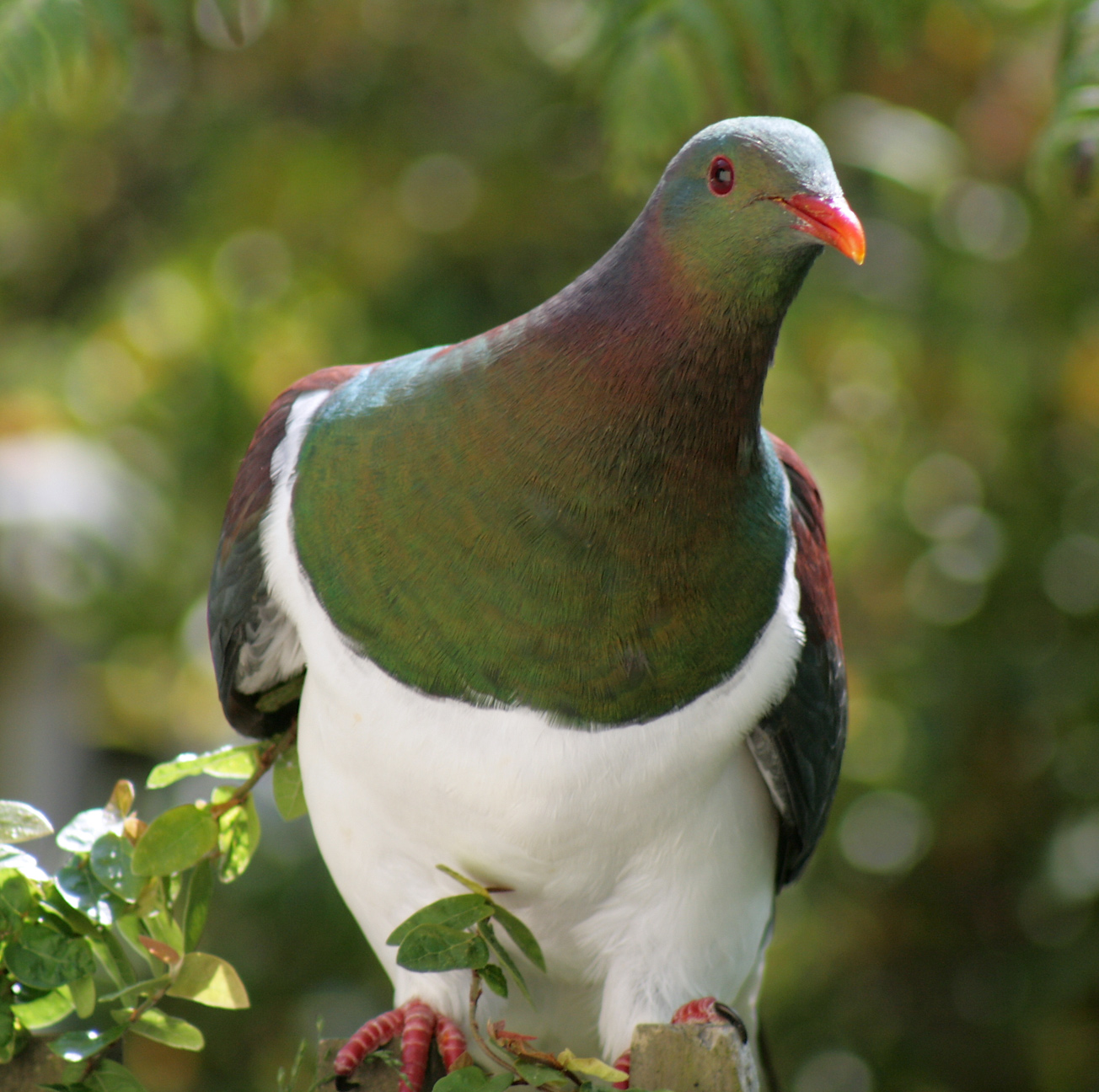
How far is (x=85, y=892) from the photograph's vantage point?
1.48 meters

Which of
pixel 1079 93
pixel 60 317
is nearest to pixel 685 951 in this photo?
pixel 1079 93

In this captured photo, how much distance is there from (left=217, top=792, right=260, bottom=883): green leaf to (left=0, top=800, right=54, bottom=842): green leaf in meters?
0.21

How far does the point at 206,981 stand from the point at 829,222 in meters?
1.01

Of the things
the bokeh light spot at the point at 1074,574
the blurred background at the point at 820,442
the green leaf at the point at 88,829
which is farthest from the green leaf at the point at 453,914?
the bokeh light spot at the point at 1074,574

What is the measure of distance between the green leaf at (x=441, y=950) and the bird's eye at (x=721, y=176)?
0.78 meters

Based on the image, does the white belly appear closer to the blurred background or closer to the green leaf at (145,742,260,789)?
the green leaf at (145,742,260,789)

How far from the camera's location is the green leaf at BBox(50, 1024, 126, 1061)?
1.35 metres

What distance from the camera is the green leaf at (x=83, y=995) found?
1.42 m

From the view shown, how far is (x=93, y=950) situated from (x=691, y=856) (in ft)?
2.17

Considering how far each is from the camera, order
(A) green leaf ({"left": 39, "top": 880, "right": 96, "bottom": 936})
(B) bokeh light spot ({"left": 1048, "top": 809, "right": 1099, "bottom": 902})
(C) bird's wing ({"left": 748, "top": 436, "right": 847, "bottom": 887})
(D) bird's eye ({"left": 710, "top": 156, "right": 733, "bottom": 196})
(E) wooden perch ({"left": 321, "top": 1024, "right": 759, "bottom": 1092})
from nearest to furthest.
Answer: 1. (E) wooden perch ({"left": 321, "top": 1024, "right": 759, "bottom": 1092})
2. (D) bird's eye ({"left": 710, "top": 156, "right": 733, "bottom": 196})
3. (A) green leaf ({"left": 39, "top": 880, "right": 96, "bottom": 936})
4. (C) bird's wing ({"left": 748, "top": 436, "right": 847, "bottom": 887})
5. (B) bokeh light spot ({"left": 1048, "top": 809, "right": 1099, "bottom": 902})

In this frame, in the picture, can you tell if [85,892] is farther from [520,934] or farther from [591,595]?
[591,595]


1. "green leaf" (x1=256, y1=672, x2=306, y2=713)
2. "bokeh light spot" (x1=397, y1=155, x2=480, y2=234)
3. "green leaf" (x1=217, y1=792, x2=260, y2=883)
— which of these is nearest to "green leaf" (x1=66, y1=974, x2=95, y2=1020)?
"green leaf" (x1=217, y1=792, x2=260, y2=883)

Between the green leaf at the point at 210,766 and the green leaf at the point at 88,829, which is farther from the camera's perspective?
the green leaf at the point at 210,766

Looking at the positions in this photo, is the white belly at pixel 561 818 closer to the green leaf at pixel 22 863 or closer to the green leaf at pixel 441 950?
the green leaf at pixel 441 950
